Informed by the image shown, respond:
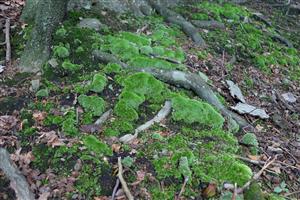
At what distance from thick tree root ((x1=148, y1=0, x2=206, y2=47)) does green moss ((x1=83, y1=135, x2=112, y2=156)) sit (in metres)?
4.62

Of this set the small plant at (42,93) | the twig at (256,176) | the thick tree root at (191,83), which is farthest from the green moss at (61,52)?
the twig at (256,176)

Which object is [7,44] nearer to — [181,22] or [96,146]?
[96,146]

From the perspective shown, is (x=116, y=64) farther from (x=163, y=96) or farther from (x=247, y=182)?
(x=247, y=182)

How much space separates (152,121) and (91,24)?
3177 millimetres

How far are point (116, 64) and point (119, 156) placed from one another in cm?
226

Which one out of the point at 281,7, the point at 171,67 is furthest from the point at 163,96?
the point at 281,7

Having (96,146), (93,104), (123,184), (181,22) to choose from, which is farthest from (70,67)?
(181,22)

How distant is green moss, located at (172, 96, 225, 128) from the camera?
20.8 feet

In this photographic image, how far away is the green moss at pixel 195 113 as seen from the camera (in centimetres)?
634

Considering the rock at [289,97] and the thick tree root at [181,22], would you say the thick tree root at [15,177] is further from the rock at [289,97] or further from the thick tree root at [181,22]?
the rock at [289,97]

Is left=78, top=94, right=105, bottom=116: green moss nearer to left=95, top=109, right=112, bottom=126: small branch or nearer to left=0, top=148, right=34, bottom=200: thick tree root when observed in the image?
left=95, top=109, right=112, bottom=126: small branch

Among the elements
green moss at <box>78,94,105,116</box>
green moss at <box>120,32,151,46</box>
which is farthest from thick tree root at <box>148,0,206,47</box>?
green moss at <box>78,94,105,116</box>

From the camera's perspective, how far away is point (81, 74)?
23.0 ft

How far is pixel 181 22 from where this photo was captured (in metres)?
9.91
